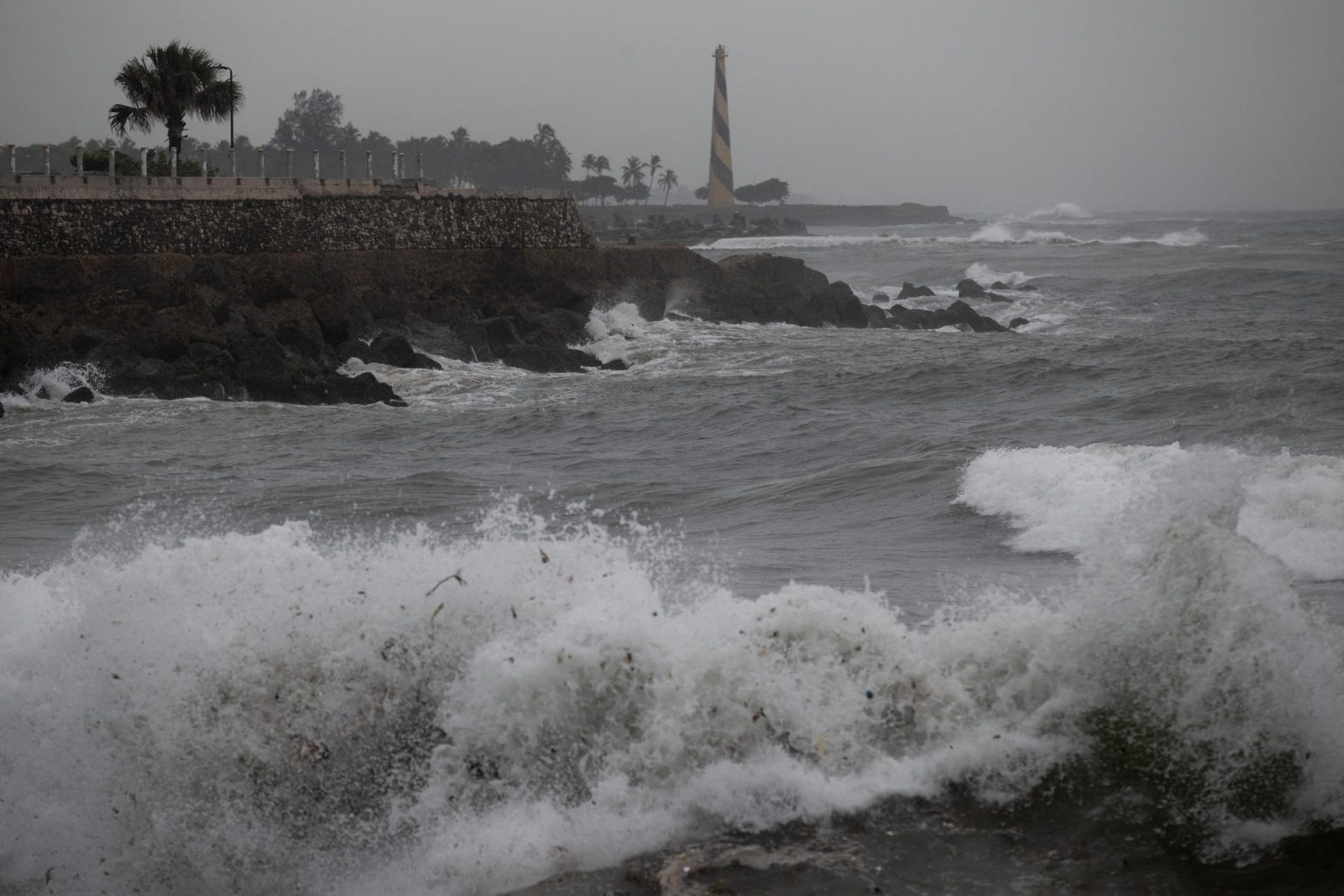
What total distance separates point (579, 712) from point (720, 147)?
288ft

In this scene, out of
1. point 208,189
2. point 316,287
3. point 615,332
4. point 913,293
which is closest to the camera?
point 316,287

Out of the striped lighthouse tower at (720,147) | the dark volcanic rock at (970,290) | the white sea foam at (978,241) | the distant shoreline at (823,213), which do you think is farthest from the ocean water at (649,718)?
the distant shoreline at (823,213)

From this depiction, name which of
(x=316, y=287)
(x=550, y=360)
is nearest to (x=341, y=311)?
(x=316, y=287)

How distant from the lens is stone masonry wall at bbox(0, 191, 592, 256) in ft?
73.0

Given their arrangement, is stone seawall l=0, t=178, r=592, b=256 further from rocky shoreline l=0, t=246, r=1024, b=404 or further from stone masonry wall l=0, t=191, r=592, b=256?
rocky shoreline l=0, t=246, r=1024, b=404

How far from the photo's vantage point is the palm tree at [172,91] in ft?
90.6

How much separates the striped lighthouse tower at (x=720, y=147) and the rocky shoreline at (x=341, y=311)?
56.0m

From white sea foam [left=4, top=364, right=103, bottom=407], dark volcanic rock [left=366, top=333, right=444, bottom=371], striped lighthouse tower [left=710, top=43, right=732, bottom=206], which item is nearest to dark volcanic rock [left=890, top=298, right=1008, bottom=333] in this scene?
dark volcanic rock [left=366, top=333, right=444, bottom=371]

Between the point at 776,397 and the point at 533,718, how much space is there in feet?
43.2

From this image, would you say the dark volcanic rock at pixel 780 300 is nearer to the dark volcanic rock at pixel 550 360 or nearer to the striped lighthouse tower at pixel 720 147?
the dark volcanic rock at pixel 550 360

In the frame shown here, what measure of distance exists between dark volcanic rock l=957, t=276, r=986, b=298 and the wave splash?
31.6m

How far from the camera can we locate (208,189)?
24.3 m

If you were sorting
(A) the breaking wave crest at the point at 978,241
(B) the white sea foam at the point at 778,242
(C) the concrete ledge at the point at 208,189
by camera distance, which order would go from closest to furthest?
(C) the concrete ledge at the point at 208,189, (A) the breaking wave crest at the point at 978,241, (B) the white sea foam at the point at 778,242

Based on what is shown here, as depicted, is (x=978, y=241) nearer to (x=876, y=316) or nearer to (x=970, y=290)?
(x=970, y=290)
